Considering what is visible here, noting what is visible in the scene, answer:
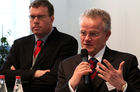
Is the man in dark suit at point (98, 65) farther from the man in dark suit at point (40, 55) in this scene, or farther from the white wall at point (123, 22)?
the white wall at point (123, 22)

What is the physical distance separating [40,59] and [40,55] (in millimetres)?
66

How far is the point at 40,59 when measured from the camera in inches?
140

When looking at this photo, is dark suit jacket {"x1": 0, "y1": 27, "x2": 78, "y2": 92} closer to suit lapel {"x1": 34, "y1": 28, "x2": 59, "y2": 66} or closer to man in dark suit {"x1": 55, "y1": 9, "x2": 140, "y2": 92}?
suit lapel {"x1": 34, "y1": 28, "x2": 59, "y2": 66}

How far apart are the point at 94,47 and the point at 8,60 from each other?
5.29 feet

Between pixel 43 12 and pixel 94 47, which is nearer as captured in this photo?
pixel 94 47

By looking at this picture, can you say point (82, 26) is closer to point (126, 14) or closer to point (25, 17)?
point (126, 14)

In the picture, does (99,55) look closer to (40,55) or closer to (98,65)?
(98,65)

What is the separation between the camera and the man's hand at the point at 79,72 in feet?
7.47

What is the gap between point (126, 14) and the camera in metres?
4.20

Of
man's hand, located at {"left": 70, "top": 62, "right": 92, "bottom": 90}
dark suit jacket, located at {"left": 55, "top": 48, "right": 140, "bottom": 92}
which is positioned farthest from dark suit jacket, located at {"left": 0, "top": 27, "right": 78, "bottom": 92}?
man's hand, located at {"left": 70, "top": 62, "right": 92, "bottom": 90}

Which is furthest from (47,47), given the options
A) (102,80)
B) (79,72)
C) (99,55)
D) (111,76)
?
(111,76)

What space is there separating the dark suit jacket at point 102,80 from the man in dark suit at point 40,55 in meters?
0.67

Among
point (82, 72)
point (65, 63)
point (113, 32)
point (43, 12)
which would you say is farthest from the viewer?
point (113, 32)

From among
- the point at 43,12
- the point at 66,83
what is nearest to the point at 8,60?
the point at 43,12
